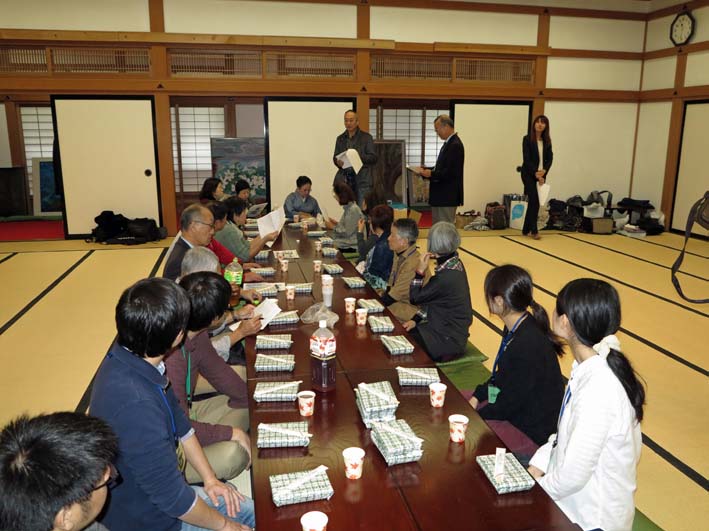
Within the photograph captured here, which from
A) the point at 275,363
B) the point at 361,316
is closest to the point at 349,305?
the point at 361,316

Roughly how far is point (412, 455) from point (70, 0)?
8.61m

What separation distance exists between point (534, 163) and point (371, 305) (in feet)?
20.1

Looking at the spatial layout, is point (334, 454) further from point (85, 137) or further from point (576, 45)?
point (576, 45)

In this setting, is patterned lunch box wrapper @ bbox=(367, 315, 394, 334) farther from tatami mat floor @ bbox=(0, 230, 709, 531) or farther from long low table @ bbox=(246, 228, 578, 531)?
tatami mat floor @ bbox=(0, 230, 709, 531)

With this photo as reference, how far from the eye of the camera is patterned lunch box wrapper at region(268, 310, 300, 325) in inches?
109

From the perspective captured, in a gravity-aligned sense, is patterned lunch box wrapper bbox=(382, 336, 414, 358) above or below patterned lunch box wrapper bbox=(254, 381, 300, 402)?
above

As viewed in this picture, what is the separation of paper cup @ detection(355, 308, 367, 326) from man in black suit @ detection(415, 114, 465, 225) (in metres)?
4.23

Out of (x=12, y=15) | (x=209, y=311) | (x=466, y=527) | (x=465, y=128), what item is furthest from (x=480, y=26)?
(x=466, y=527)

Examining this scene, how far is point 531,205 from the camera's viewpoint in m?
8.42

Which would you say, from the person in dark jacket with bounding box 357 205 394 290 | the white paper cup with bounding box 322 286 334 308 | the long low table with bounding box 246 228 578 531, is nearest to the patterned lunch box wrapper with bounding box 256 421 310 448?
the long low table with bounding box 246 228 578 531

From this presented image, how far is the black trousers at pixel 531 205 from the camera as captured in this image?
8.33 meters

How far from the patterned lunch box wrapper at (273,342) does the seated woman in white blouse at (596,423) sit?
1.19 metres

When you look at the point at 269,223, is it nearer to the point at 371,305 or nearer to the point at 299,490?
the point at 371,305

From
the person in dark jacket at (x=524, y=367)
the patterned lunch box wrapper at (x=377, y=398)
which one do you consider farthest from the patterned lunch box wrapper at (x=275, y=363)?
the person in dark jacket at (x=524, y=367)
